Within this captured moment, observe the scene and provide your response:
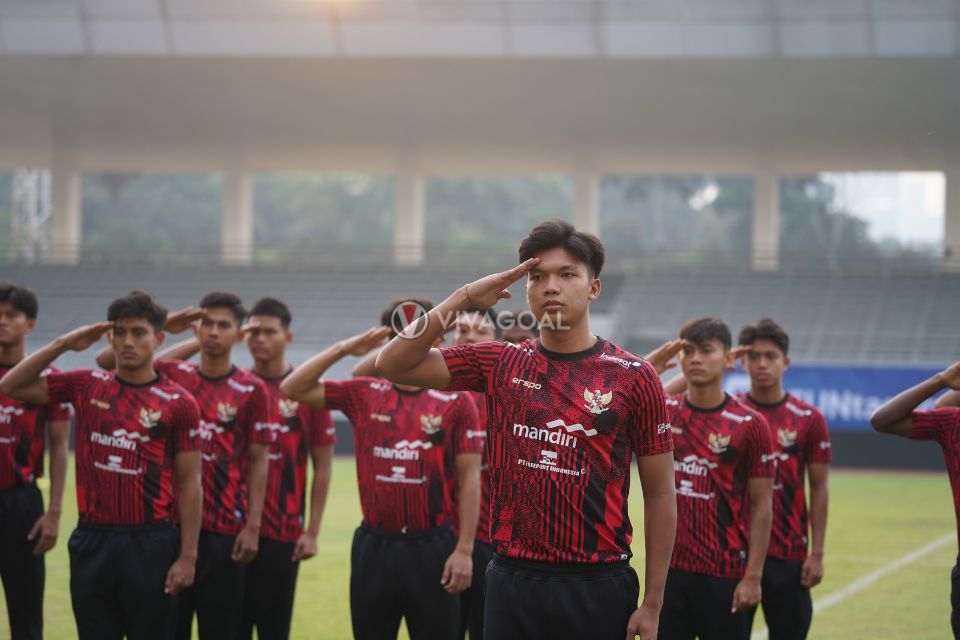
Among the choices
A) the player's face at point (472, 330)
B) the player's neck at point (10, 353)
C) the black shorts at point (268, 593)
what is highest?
the player's face at point (472, 330)

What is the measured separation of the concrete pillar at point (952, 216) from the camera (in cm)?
2820

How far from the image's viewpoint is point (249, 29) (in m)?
24.2

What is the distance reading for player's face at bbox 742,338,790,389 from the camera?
7145 millimetres

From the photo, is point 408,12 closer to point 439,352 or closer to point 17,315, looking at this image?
point 17,315

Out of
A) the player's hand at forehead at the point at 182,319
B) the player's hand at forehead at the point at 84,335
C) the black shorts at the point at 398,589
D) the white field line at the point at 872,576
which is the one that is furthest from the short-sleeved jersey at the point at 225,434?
the white field line at the point at 872,576

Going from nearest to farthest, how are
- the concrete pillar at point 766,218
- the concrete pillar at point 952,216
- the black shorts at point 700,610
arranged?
the black shorts at point 700,610
the concrete pillar at point 952,216
the concrete pillar at point 766,218

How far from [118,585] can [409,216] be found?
83.1ft

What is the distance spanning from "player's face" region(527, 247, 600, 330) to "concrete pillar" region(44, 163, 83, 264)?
1164 inches

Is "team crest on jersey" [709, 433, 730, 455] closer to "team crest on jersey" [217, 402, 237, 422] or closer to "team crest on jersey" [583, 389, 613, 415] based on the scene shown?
"team crest on jersey" [583, 389, 613, 415]

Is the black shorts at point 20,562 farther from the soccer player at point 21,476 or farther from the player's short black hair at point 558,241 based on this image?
the player's short black hair at point 558,241

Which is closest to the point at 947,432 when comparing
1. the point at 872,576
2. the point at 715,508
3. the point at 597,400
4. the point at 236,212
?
the point at 715,508

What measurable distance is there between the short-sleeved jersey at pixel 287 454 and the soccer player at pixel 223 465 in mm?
174

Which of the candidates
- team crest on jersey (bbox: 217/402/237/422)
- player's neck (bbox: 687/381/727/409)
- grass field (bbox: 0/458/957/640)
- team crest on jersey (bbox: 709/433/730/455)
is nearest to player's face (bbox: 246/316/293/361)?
team crest on jersey (bbox: 217/402/237/422)

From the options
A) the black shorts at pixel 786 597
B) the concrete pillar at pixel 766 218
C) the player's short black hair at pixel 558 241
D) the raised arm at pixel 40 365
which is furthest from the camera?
→ the concrete pillar at pixel 766 218
